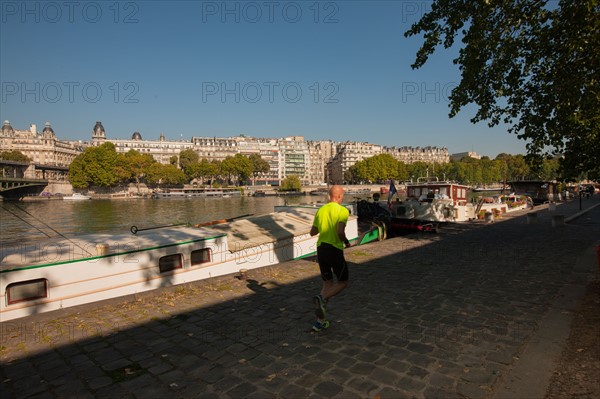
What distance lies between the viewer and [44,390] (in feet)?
12.7

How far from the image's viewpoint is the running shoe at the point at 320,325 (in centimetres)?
533

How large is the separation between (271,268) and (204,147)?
177m

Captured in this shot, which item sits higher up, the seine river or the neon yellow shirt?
the neon yellow shirt

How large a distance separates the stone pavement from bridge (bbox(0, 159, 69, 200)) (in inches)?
4613

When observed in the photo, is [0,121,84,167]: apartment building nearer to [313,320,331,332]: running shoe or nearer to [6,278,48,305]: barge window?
[6,278,48,305]: barge window

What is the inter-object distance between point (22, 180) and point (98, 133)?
359 ft

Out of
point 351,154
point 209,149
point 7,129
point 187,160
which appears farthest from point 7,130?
point 351,154

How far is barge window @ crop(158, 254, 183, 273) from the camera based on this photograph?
9.81m

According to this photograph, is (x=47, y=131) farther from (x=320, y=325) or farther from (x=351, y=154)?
(x=320, y=325)

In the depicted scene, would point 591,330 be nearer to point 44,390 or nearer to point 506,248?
point 44,390

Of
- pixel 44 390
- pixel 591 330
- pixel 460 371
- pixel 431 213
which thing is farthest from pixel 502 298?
pixel 431 213

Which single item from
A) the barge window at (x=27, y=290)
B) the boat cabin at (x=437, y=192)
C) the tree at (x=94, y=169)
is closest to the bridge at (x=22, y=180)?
the tree at (x=94, y=169)

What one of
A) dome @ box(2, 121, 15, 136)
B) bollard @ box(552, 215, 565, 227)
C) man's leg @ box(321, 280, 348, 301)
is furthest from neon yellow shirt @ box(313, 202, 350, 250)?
dome @ box(2, 121, 15, 136)

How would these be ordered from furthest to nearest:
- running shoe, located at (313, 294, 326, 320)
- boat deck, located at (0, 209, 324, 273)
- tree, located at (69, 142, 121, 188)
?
tree, located at (69, 142, 121, 188) < boat deck, located at (0, 209, 324, 273) < running shoe, located at (313, 294, 326, 320)
